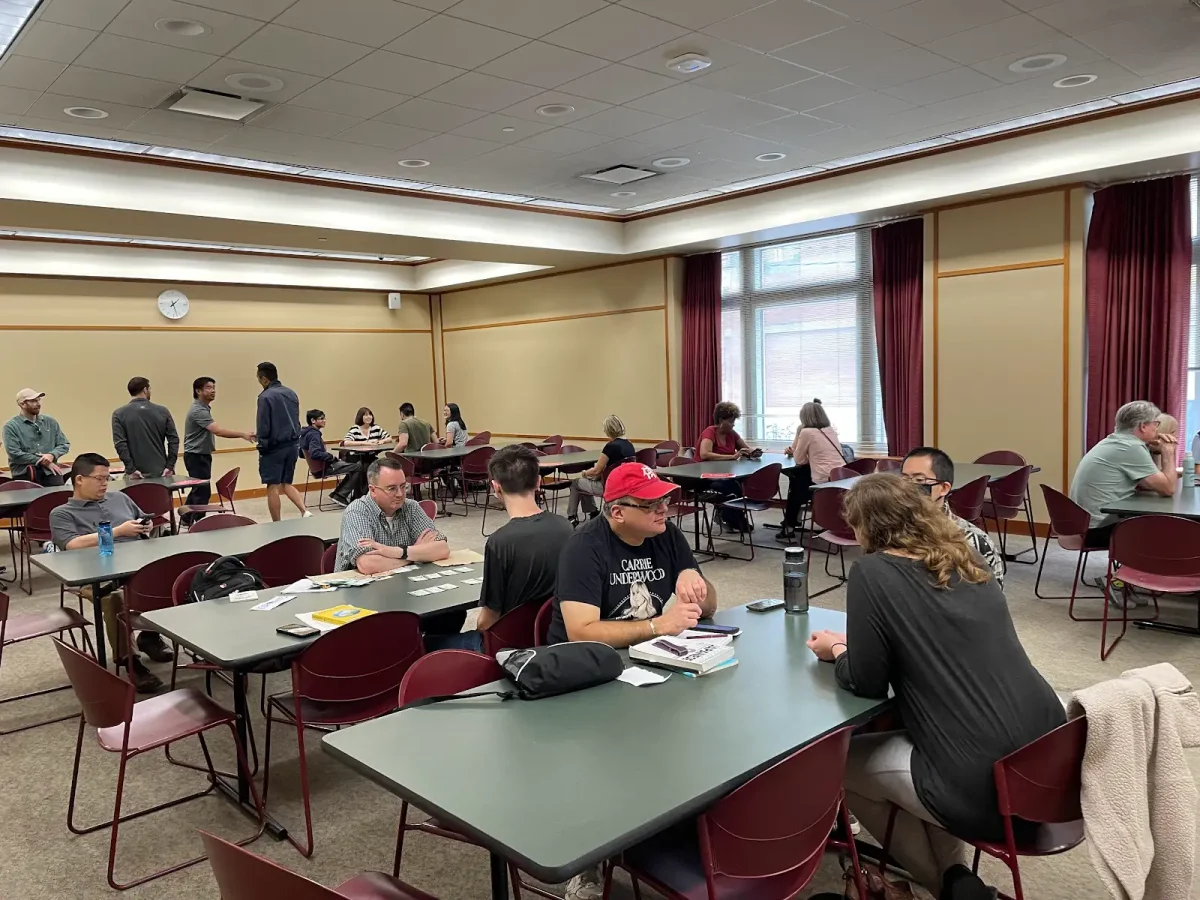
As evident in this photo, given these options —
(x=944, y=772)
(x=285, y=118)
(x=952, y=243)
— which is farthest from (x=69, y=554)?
(x=952, y=243)

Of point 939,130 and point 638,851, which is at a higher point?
point 939,130

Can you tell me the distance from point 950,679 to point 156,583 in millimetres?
3391

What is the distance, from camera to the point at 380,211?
318 inches

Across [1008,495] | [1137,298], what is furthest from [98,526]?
[1137,298]

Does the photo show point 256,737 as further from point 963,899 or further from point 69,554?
point 963,899

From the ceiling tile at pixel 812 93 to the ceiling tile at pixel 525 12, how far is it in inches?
70.8

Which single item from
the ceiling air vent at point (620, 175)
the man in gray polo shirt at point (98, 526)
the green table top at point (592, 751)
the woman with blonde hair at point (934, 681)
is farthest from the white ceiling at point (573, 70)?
the green table top at point (592, 751)

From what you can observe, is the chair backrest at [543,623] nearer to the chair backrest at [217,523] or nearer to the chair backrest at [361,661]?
the chair backrest at [361,661]

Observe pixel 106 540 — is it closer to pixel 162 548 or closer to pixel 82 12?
pixel 162 548

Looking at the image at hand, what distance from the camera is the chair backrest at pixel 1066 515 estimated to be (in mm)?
4926

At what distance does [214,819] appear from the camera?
313 cm

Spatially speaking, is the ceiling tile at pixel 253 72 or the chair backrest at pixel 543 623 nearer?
the chair backrest at pixel 543 623

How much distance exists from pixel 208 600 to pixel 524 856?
2.47 m

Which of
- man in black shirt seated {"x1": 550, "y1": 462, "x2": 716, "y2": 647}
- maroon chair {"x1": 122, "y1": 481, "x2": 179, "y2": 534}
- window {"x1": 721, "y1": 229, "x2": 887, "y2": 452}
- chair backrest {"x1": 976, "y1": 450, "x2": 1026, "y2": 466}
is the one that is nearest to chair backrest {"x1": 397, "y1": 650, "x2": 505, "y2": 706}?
man in black shirt seated {"x1": 550, "y1": 462, "x2": 716, "y2": 647}
